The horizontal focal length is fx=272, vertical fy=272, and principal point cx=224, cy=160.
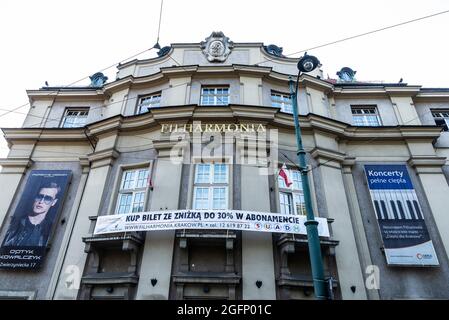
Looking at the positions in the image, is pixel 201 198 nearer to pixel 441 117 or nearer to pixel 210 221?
pixel 210 221

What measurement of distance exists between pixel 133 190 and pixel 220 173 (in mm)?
4072

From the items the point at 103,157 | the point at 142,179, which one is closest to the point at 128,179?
the point at 142,179

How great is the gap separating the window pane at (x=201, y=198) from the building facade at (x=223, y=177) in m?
0.06

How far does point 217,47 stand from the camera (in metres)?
16.2

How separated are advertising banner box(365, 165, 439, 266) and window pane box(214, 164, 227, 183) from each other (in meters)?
6.94

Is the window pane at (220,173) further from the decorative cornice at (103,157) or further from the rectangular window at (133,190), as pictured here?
the decorative cornice at (103,157)

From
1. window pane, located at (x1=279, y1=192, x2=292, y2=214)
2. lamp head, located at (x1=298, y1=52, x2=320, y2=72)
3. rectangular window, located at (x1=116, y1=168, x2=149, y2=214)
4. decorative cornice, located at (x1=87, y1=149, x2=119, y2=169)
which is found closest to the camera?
lamp head, located at (x1=298, y1=52, x2=320, y2=72)

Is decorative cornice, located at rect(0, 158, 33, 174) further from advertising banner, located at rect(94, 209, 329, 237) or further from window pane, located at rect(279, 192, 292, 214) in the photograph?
window pane, located at rect(279, 192, 292, 214)

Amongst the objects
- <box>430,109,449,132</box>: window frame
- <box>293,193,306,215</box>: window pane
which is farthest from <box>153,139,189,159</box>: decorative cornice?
<box>430,109,449,132</box>: window frame

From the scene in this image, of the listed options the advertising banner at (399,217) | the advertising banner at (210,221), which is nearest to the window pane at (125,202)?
the advertising banner at (210,221)

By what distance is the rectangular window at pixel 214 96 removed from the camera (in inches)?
572

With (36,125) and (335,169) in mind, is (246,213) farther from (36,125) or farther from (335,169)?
(36,125)

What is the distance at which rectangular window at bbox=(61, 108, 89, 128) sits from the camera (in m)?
16.3
